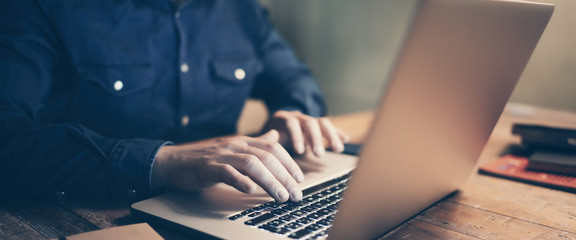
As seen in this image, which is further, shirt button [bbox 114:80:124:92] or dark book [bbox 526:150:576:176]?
shirt button [bbox 114:80:124:92]

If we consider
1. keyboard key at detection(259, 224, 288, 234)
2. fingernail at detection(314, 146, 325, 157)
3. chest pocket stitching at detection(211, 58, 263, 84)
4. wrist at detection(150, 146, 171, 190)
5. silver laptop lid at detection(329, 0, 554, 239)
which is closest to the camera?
silver laptop lid at detection(329, 0, 554, 239)

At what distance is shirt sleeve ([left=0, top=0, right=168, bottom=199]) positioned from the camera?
29.1 inches

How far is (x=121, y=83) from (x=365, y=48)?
183 centimetres

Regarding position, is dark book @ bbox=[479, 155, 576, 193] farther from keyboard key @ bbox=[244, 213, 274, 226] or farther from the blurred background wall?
the blurred background wall

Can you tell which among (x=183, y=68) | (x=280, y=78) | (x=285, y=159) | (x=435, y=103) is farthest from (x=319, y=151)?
(x=280, y=78)

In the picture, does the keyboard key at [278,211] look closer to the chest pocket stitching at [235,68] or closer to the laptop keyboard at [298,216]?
the laptop keyboard at [298,216]

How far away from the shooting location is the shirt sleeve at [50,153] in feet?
2.43

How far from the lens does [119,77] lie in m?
1.10

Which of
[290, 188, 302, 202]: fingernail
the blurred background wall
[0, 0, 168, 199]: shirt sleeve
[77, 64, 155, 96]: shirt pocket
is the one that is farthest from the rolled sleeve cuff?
the blurred background wall

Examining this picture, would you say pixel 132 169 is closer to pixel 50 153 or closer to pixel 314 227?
pixel 50 153

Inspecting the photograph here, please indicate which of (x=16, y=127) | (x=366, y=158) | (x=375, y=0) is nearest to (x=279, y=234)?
(x=366, y=158)

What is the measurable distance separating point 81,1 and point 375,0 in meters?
1.85

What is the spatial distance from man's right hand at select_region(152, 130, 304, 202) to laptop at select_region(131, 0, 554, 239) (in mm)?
24

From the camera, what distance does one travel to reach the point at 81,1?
1047 mm
